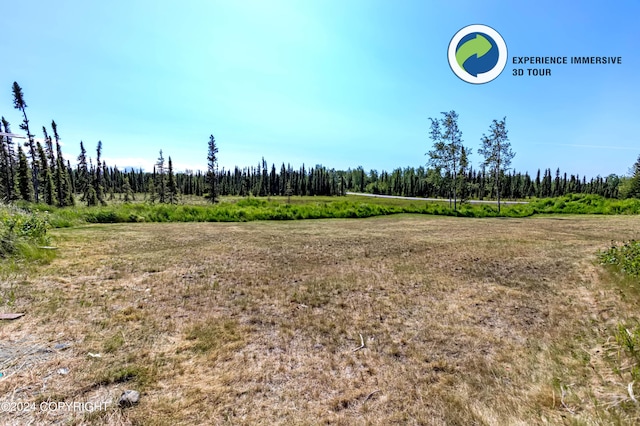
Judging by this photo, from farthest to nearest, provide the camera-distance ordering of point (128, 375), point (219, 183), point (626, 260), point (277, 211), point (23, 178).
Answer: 1. point (219, 183)
2. point (23, 178)
3. point (277, 211)
4. point (626, 260)
5. point (128, 375)

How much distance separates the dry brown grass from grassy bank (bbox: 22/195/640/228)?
424 inches

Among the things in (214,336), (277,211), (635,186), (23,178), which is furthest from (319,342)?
(635,186)

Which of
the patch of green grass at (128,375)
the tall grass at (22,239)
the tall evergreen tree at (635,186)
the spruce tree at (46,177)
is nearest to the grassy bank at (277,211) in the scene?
the tall grass at (22,239)

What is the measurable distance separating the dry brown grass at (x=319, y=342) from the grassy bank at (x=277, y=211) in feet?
35.4

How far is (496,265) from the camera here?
23.4 ft

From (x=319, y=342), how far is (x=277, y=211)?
58.9 ft

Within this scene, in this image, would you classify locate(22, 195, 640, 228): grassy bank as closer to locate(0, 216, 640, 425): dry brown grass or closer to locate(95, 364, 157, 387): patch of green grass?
locate(0, 216, 640, 425): dry brown grass

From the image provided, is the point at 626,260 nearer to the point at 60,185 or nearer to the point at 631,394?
the point at 631,394

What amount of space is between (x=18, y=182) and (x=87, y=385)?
4878cm

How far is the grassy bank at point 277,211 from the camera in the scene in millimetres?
16230

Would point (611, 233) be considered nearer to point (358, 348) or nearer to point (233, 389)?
point (358, 348)

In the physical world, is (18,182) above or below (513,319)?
above

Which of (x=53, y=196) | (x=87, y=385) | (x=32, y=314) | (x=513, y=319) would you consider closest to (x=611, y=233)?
(x=513, y=319)

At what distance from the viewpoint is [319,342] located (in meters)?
3.53
